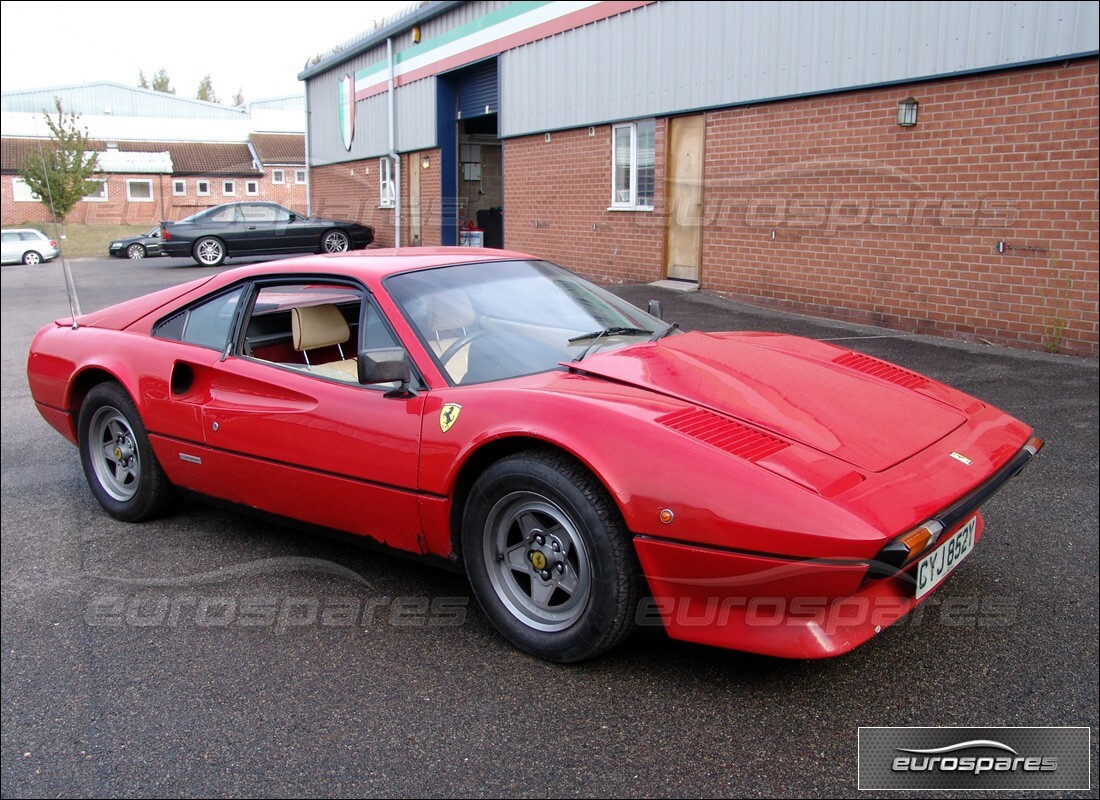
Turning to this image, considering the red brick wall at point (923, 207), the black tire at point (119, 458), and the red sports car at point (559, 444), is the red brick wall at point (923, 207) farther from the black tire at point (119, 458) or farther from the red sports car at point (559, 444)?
the black tire at point (119, 458)

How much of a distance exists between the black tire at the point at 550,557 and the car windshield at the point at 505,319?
50 cm

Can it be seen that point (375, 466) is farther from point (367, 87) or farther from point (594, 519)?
point (367, 87)

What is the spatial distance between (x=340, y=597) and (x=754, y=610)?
5.36ft

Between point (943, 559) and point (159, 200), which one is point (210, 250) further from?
point (943, 559)

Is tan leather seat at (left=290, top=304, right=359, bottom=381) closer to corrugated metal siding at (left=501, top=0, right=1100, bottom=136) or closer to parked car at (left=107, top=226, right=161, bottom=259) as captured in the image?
parked car at (left=107, top=226, right=161, bottom=259)

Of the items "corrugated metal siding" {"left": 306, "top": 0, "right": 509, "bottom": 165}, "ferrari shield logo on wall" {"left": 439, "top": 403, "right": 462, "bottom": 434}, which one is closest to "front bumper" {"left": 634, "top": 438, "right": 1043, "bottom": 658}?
"ferrari shield logo on wall" {"left": 439, "top": 403, "right": 462, "bottom": 434}

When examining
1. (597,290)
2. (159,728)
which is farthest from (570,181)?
(159,728)

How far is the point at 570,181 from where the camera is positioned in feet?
47.8

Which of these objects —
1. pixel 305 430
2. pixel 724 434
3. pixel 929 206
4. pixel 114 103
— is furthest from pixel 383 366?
pixel 929 206

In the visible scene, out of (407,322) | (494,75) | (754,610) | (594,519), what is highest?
(494,75)

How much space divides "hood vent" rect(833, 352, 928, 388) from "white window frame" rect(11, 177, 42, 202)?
3.37 m

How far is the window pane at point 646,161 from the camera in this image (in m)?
12.7

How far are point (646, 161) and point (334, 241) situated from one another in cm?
841

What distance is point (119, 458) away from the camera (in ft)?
14.2
